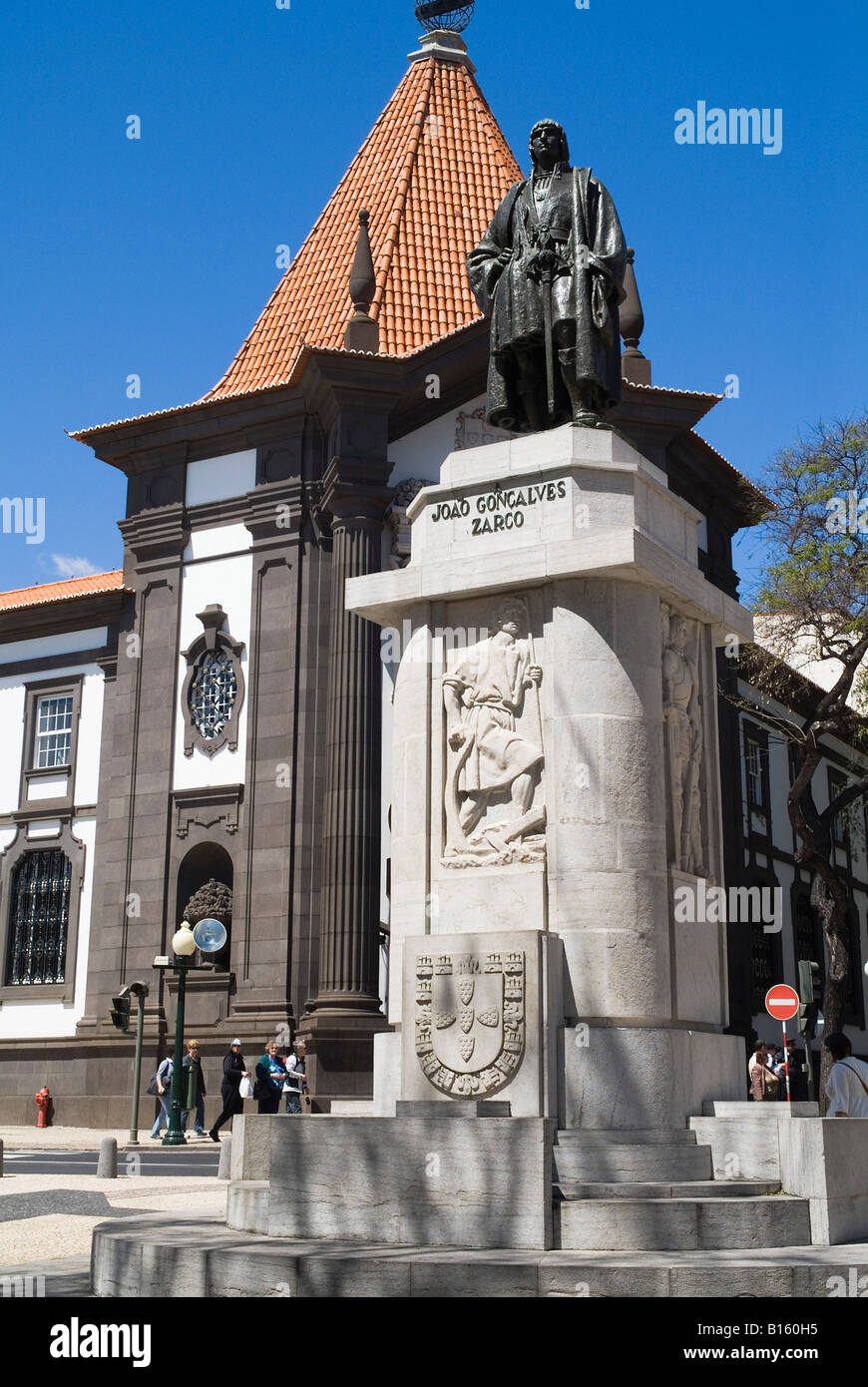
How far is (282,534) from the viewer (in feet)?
108

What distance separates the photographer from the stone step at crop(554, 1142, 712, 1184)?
9109mm

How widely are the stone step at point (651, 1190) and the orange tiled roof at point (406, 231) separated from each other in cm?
2617

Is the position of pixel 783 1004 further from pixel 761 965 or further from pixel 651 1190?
pixel 651 1190

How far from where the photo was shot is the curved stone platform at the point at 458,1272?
25.0 ft

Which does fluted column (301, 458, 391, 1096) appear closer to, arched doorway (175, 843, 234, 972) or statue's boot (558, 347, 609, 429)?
arched doorway (175, 843, 234, 972)

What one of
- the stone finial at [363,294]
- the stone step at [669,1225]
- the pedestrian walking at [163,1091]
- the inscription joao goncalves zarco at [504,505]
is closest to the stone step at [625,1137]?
the stone step at [669,1225]

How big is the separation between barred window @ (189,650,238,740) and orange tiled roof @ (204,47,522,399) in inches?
247

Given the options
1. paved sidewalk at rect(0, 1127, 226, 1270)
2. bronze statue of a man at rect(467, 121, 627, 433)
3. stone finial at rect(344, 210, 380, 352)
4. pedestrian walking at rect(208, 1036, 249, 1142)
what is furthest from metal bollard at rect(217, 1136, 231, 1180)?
stone finial at rect(344, 210, 380, 352)

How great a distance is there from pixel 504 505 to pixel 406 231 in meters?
27.4
